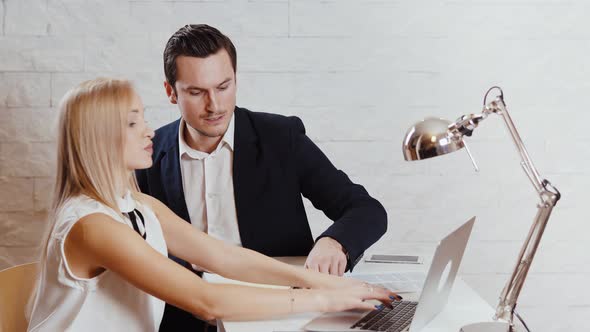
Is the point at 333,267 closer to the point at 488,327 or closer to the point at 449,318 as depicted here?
the point at 449,318

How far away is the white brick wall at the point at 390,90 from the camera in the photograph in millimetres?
2697

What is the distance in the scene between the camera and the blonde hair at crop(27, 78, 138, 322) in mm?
1629

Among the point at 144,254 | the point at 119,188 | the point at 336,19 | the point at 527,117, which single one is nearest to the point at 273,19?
the point at 336,19

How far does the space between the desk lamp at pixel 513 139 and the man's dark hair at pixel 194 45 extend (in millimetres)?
904

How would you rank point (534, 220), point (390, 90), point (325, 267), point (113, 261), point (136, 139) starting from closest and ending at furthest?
point (534, 220)
point (113, 261)
point (136, 139)
point (325, 267)
point (390, 90)

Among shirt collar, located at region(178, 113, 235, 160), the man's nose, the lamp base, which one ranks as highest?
the man's nose

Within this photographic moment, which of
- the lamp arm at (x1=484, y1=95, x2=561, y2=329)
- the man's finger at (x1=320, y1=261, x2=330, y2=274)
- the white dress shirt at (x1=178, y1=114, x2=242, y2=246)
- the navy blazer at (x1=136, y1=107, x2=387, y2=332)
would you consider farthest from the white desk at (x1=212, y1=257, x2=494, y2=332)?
the white dress shirt at (x1=178, y1=114, x2=242, y2=246)

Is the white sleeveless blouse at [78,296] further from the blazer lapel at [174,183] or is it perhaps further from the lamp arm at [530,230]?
the lamp arm at [530,230]

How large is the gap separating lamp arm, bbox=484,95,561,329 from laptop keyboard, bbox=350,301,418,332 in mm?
194

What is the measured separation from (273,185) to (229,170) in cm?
Result: 14

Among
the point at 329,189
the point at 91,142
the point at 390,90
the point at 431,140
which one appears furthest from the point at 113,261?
the point at 390,90

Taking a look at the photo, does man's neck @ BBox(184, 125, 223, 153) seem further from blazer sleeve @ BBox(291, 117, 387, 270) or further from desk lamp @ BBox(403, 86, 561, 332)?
desk lamp @ BBox(403, 86, 561, 332)

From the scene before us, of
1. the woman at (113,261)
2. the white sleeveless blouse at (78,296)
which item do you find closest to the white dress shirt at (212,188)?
the woman at (113,261)

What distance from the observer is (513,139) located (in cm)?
145
